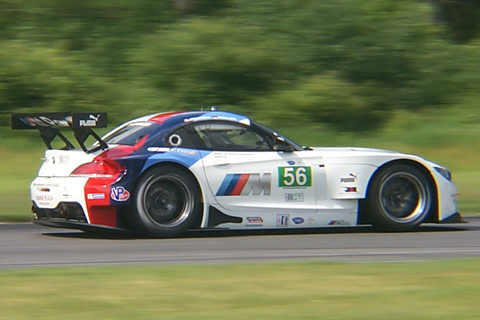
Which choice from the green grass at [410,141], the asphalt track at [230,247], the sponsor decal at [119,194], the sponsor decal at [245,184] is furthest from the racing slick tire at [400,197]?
the green grass at [410,141]

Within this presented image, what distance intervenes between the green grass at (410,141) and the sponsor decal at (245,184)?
651 centimetres

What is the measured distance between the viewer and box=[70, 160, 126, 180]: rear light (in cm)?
908

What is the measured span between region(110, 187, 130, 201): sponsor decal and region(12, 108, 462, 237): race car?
1 centimetres

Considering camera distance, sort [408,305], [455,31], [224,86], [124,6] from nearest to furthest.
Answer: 1. [408,305]
2. [224,86]
3. [124,6]
4. [455,31]

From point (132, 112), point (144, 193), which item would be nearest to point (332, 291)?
point (144, 193)

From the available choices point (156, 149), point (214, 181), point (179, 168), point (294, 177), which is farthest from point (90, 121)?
point (294, 177)

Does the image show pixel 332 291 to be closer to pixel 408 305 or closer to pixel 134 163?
pixel 408 305

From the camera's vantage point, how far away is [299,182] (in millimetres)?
9734

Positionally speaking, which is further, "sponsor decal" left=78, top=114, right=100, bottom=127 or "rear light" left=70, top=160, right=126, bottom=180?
"sponsor decal" left=78, top=114, right=100, bottom=127

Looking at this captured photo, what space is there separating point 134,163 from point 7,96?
42.1 ft

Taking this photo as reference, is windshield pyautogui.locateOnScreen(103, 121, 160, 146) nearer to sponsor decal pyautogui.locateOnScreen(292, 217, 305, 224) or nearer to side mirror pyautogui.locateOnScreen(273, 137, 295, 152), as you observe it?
side mirror pyautogui.locateOnScreen(273, 137, 295, 152)

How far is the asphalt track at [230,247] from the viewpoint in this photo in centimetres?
784

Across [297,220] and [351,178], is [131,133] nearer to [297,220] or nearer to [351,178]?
[297,220]

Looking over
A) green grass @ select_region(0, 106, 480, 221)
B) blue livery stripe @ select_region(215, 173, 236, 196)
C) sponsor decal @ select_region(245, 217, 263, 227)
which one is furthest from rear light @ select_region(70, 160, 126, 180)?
green grass @ select_region(0, 106, 480, 221)
